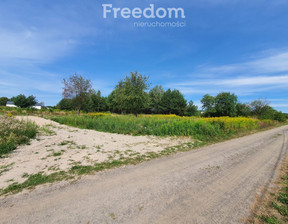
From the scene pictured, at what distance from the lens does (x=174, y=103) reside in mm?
44375

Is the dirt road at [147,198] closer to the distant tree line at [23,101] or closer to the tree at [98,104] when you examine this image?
the tree at [98,104]

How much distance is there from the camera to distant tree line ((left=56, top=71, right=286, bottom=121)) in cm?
2103

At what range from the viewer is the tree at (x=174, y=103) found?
44.3 meters

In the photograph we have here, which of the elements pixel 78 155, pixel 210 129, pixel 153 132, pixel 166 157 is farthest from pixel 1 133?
pixel 210 129

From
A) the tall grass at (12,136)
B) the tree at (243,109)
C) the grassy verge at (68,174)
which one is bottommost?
the grassy verge at (68,174)

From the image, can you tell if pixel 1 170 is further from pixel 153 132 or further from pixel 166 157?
pixel 153 132

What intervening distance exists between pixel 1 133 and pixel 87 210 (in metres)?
7.15

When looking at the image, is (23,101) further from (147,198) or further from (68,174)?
(147,198)

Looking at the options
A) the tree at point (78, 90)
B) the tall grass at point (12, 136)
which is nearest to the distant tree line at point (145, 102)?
the tree at point (78, 90)

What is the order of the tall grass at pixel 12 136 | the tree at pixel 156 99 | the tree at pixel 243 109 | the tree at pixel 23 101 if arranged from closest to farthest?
the tall grass at pixel 12 136 < the tree at pixel 243 109 < the tree at pixel 23 101 < the tree at pixel 156 99

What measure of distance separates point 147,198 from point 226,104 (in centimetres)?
4910

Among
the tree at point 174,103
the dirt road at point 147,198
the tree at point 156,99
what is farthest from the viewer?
the tree at point 156,99

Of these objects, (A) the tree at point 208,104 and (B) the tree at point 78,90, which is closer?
(B) the tree at point 78,90

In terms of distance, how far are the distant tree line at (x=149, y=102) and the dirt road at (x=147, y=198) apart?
17.2 meters
